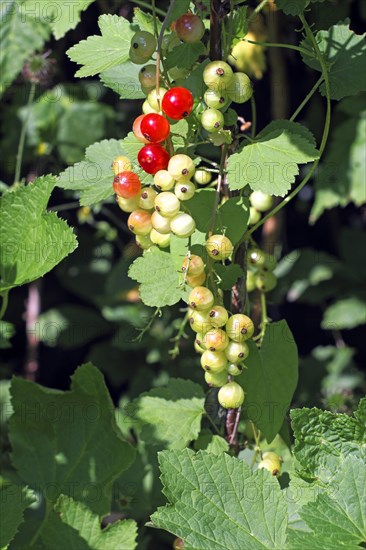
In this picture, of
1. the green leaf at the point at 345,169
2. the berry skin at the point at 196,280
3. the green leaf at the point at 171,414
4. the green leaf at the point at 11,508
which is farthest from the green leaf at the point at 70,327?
the berry skin at the point at 196,280

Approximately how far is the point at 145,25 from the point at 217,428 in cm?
54

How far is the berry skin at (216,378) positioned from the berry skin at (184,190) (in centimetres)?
22

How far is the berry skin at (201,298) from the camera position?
0.95m

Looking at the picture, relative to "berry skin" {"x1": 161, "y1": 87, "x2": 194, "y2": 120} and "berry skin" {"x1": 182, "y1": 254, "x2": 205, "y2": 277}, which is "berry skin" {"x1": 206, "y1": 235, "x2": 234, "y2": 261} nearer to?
"berry skin" {"x1": 182, "y1": 254, "x2": 205, "y2": 277}

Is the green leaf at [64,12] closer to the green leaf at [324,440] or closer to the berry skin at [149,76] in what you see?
the berry skin at [149,76]

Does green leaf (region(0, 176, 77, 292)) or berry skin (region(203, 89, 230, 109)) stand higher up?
berry skin (region(203, 89, 230, 109))

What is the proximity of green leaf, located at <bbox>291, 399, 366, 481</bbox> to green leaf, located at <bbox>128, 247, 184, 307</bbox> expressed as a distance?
20cm

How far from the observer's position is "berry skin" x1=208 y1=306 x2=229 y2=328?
96 cm

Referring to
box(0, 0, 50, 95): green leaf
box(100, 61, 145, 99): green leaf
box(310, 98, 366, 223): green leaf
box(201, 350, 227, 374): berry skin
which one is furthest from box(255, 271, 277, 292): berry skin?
box(0, 0, 50, 95): green leaf

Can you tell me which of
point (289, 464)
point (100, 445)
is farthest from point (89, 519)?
point (289, 464)

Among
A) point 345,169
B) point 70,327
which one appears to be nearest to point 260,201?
point 345,169

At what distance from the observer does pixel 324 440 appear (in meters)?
0.91

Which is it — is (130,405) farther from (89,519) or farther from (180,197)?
(180,197)

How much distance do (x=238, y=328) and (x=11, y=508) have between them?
35 cm
